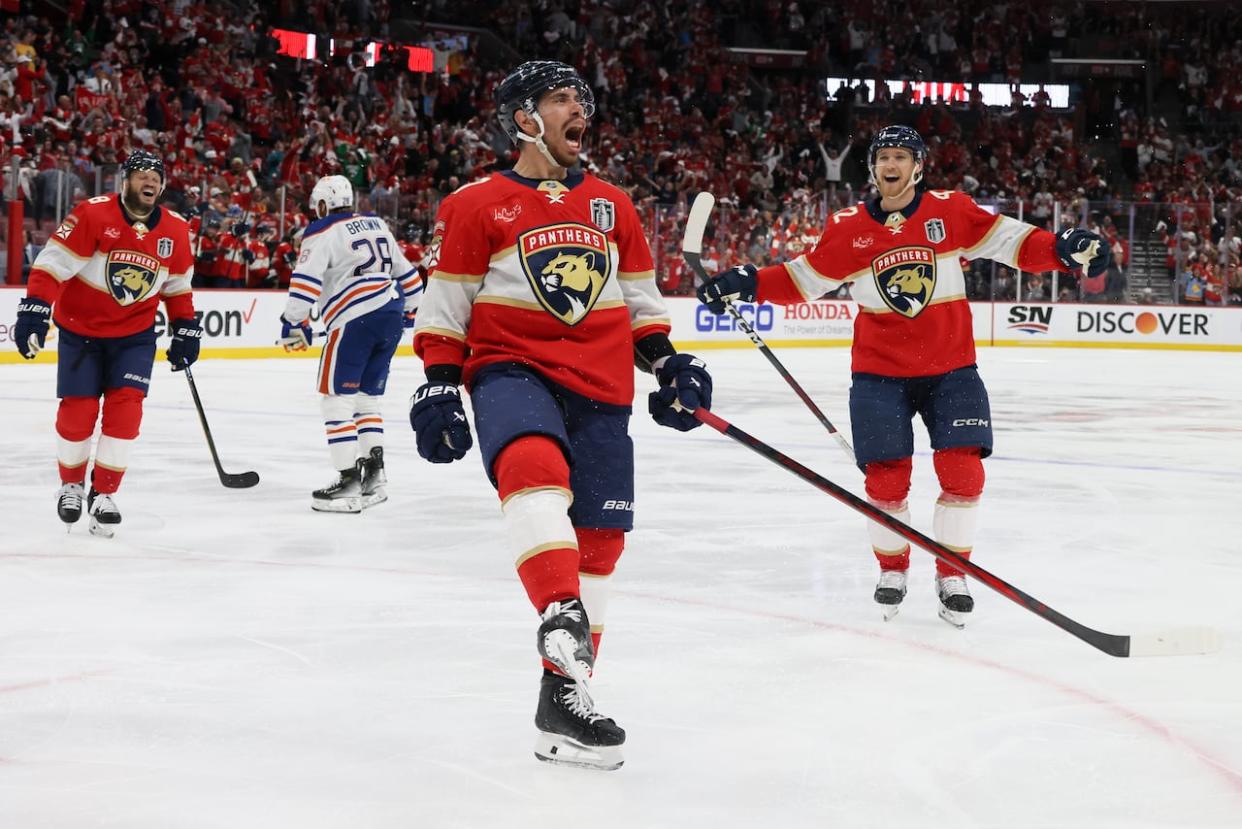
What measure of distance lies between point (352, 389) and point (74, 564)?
5.06 ft

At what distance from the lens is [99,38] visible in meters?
16.1

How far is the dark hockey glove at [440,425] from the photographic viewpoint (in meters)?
2.52

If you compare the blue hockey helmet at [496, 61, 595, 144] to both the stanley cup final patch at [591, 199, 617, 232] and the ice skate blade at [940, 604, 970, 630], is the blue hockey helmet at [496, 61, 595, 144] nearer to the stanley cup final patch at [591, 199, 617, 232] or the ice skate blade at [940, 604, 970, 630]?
the stanley cup final patch at [591, 199, 617, 232]

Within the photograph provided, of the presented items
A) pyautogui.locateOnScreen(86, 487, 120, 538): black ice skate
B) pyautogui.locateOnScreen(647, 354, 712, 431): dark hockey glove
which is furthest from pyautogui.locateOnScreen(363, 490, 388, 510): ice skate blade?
pyautogui.locateOnScreen(647, 354, 712, 431): dark hockey glove

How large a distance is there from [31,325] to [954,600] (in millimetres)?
3122

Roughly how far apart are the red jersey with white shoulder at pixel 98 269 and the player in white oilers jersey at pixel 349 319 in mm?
756

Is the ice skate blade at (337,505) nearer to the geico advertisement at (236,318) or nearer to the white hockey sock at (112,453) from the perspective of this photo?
the white hockey sock at (112,453)

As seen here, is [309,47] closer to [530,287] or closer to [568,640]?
[530,287]

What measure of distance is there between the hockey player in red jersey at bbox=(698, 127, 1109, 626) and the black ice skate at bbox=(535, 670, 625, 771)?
1508 mm

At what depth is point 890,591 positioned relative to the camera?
391 centimetres

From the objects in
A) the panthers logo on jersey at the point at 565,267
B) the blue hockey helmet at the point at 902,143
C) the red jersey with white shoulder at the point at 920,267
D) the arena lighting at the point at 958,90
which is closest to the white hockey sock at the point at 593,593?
the panthers logo on jersey at the point at 565,267

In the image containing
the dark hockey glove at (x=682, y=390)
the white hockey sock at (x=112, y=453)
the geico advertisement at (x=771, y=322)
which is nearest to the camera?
the dark hockey glove at (x=682, y=390)

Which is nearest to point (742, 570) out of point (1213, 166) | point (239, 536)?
point (239, 536)

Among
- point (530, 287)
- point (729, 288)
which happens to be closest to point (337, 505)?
point (729, 288)
